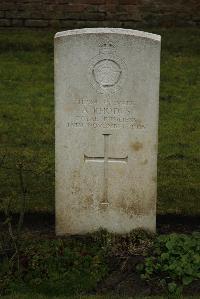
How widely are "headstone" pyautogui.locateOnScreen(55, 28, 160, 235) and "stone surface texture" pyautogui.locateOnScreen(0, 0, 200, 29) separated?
26.2 ft

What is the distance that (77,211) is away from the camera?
5570 mm

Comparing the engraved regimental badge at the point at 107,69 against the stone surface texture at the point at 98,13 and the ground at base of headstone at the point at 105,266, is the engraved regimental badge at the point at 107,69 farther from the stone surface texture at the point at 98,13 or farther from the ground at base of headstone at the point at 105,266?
the stone surface texture at the point at 98,13

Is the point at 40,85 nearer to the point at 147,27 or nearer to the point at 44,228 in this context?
the point at 147,27

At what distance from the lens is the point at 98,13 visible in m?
13.2

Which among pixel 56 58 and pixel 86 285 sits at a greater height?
pixel 56 58

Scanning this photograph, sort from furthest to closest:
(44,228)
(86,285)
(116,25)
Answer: (116,25) → (44,228) → (86,285)

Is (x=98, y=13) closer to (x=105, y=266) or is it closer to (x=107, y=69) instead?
(x=107, y=69)

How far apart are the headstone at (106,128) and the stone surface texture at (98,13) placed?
7.97 m

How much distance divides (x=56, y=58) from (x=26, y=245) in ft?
4.59

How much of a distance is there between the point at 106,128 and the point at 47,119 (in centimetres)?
378

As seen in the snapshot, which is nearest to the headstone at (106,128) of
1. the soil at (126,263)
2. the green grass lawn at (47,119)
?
the soil at (126,263)

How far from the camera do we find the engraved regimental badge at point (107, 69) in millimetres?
5336

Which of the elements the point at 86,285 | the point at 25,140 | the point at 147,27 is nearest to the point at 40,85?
the point at 25,140

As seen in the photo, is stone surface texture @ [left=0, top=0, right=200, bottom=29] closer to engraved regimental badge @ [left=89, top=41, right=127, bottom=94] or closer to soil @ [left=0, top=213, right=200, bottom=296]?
soil @ [left=0, top=213, right=200, bottom=296]
